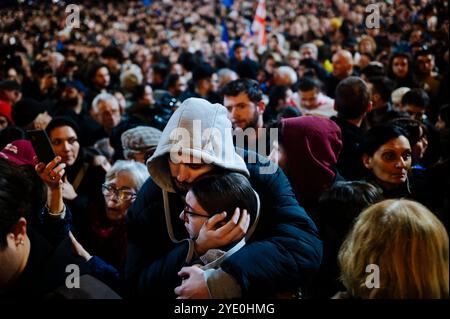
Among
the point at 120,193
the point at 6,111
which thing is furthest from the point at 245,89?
the point at 6,111

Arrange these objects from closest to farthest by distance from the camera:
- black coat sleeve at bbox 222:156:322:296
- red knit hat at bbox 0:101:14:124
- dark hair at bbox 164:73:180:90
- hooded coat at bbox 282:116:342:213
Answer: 1. black coat sleeve at bbox 222:156:322:296
2. hooded coat at bbox 282:116:342:213
3. red knit hat at bbox 0:101:14:124
4. dark hair at bbox 164:73:180:90

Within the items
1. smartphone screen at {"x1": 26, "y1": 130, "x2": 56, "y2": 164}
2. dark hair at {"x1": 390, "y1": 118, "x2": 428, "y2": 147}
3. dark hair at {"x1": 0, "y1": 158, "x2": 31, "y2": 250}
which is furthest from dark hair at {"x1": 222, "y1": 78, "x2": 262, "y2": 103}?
dark hair at {"x1": 0, "y1": 158, "x2": 31, "y2": 250}

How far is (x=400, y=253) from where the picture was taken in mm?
1595

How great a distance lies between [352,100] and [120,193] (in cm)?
171

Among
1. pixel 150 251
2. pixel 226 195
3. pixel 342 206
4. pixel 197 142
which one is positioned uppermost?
pixel 197 142

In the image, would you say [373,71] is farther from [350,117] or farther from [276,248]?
[276,248]

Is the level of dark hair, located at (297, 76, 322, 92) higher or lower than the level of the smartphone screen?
lower

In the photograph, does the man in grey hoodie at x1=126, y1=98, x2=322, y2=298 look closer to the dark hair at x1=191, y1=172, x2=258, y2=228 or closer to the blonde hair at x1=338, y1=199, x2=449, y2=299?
the dark hair at x1=191, y1=172, x2=258, y2=228

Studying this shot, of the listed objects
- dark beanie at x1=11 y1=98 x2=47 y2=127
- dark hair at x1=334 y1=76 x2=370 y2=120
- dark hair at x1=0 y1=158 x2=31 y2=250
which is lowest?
dark beanie at x1=11 y1=98 x2=47 y2=127

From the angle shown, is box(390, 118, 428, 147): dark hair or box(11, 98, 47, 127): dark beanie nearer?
box(390, 118, 428, 147): dark hair

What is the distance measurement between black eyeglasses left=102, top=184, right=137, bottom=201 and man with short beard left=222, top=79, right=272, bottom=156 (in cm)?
70

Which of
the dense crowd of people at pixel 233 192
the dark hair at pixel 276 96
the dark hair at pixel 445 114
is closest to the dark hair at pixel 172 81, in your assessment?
the dense crowd of people at pixel 233 192

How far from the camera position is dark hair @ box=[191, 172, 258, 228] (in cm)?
175

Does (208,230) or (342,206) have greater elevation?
(208,230)
